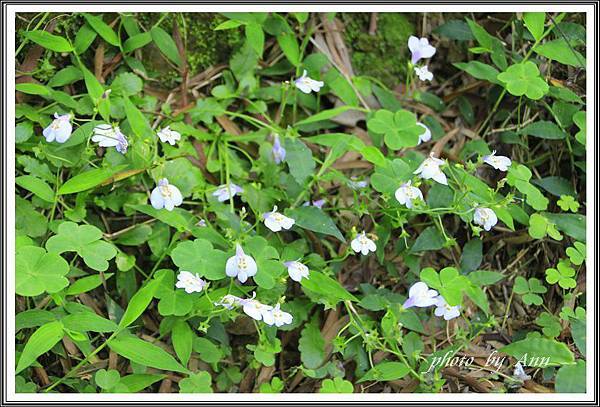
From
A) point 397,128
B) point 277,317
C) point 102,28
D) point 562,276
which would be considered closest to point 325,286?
point 277,317

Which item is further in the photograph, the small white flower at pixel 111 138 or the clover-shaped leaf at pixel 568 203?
the clover-shaped leaf at pixel 568 203

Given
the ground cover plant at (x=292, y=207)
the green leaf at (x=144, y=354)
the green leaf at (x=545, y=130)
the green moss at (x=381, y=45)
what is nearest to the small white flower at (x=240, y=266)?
the ground cover plant at (x=292, y=207)

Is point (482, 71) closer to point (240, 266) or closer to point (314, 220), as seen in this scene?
point (314, 220)

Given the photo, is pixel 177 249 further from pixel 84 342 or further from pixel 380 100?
pixel 380 100

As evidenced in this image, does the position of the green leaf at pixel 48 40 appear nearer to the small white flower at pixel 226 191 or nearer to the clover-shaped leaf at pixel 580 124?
the small white flower at pixel 226 191

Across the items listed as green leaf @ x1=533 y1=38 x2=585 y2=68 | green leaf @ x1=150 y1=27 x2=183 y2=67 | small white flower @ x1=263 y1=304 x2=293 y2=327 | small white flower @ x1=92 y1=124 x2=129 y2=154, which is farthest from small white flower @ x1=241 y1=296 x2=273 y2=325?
green leaf @ x1=533 y1=38 x2=585 y2=68
